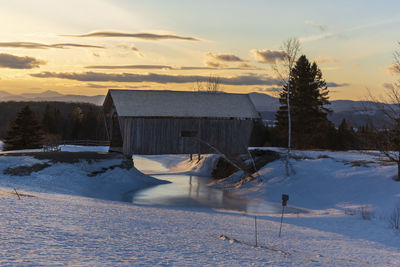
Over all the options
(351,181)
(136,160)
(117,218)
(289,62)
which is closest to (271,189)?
(351,181)

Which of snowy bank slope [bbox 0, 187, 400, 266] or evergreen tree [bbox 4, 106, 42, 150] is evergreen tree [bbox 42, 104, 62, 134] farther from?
snowy bank slope [bbox 0, 187, 400, 266]

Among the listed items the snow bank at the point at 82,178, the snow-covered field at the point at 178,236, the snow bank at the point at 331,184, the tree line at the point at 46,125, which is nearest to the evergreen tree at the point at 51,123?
the tree line at the point at 46,125

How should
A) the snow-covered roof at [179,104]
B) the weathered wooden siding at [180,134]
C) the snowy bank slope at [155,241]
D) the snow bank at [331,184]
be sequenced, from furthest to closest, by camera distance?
1. the snow-covered roof at [179,104]
2. the weathered wooden siding at [180,134]
3. the snow bank at [331,184]
4. the snowy bank slope at [155,241]

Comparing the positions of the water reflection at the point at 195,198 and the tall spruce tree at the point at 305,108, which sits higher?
the tall spruce tree at the point at 305,108

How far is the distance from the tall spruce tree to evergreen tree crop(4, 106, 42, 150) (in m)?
28.4

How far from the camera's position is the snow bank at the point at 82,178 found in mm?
24719

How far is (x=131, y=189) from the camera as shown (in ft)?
96.8

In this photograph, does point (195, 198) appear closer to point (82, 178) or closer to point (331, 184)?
point (82, 178)

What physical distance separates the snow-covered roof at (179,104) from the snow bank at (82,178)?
14.5 feet

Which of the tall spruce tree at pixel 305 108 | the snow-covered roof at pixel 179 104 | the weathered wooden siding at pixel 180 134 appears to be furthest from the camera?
the tall spruce tree at pixel 305 108

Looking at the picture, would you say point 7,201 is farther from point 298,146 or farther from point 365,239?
point 298,146

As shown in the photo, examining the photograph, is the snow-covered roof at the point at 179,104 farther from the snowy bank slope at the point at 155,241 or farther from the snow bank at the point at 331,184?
the snowy bank slope at the point at 155,241

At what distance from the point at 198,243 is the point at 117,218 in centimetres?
384

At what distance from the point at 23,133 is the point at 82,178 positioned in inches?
941
